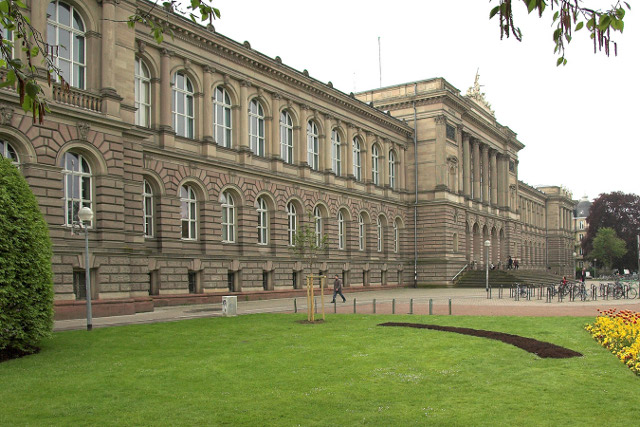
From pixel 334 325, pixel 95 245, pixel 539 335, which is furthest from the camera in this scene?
pixel 95 245

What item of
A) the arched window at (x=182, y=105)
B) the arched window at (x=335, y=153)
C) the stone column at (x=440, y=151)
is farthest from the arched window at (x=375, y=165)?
the arched window at (x=182, y=105)

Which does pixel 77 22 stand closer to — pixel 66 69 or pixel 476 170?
pixel 66 69

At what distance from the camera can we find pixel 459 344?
55.8 ft

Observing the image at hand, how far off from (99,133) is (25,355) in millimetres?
14684

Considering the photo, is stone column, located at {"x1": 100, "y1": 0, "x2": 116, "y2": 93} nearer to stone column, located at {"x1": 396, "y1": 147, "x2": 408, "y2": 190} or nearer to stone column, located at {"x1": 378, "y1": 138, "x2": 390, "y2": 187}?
stone column, located at {"x1": 378, "y1": 138, "x2": 390, "y2": 187}

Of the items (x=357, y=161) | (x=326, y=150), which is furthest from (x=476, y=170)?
(x=326, y=150)

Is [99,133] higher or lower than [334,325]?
higher

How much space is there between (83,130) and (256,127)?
19.2 m

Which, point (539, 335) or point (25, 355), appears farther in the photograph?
point (539, 335)

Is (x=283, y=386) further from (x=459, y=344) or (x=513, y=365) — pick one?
(x=459, y=344)

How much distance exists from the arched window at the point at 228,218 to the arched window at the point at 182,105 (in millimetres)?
4903

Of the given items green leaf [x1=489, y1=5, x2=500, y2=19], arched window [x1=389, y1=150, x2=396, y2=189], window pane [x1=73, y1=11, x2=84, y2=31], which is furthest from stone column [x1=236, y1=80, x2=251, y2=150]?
green leaf [x1=489, y1=5, x2=500, y2=19]

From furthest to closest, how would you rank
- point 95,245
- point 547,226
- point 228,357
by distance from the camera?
point 547,226 → point 95,245 → point 228,357

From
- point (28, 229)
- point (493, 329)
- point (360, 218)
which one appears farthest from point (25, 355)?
point (360, 218)
